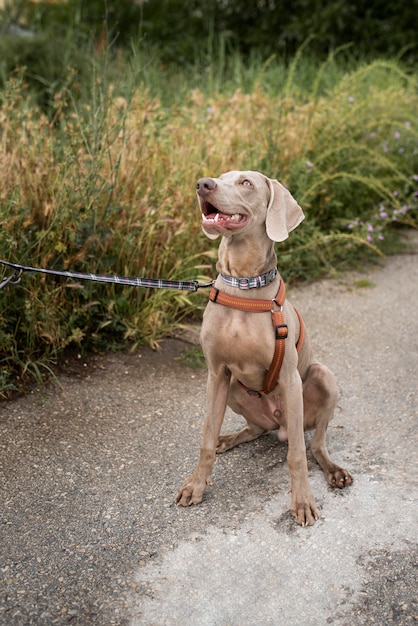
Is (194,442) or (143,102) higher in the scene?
(143,102)

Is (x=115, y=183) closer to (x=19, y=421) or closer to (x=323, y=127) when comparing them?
(x=19, y=421)

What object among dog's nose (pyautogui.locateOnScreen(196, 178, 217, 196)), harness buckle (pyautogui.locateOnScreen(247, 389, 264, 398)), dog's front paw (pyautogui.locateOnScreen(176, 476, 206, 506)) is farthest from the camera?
harness buckle (pyautogui.locateOnScreen(247, 389, 264, 398))

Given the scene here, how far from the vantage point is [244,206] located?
9.36 ft

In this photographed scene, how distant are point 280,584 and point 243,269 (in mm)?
1243

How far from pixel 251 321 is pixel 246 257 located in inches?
10.7

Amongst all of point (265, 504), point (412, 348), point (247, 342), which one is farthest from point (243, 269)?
point (412, 348)

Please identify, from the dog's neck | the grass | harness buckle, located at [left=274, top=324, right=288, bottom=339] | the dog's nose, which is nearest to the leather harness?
harness buckle, located at [left=274, top=324, right=288, bottom=339]

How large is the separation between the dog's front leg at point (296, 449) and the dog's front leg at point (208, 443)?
0.93 feet

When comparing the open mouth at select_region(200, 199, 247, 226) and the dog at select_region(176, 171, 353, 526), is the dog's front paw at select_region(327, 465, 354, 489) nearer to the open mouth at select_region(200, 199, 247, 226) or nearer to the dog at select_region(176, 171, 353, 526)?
the dog at select_region(176, 171, 353, 526)

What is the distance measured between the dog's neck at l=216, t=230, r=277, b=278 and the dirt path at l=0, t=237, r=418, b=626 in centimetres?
98

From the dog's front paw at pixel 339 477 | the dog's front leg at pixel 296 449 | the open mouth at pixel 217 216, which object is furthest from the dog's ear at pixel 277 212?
the dog's front paw at pixel 339 477

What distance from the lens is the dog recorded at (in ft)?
9.47

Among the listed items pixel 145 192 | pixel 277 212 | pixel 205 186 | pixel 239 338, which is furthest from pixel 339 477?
pixel 145 192

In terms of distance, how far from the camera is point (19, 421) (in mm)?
3670
